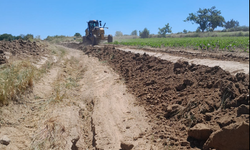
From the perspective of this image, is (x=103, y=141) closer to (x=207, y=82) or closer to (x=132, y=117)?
(x=132, y=117)

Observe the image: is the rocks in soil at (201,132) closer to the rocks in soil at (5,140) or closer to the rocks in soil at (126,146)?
the rocks in soil at (126,146)

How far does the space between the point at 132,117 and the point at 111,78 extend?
4.12 metres

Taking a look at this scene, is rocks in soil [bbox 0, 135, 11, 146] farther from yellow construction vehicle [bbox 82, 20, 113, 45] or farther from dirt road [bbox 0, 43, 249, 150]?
yellow construction vehicle [bbox 82, 20, 113, 45]

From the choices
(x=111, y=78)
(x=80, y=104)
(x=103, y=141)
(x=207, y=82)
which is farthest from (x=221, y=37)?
(x=103, y=141)

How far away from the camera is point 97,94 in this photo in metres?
7.15

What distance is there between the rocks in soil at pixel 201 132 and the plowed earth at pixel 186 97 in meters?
0.08

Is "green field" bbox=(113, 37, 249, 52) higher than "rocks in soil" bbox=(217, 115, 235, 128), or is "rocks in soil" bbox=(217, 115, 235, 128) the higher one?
"green field" bbox=(113, 37, 249, 52)

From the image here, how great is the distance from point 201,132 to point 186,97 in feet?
5.74

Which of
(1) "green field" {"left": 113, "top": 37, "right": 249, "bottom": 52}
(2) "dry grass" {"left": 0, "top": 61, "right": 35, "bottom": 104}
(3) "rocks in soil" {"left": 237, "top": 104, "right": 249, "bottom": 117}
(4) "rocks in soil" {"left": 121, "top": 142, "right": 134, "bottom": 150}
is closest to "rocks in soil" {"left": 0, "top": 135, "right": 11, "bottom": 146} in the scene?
(2) "dry grass" {"left": 0, "top": 61, "right": 35, "bottom": 104}

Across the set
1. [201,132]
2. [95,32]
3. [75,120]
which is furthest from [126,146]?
[95,32]

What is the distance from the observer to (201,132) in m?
3.38

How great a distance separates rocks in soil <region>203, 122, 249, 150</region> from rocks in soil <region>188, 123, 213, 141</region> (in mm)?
205

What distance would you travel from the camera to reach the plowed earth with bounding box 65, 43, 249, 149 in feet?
11.6

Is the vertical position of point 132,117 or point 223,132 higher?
point 223,132
